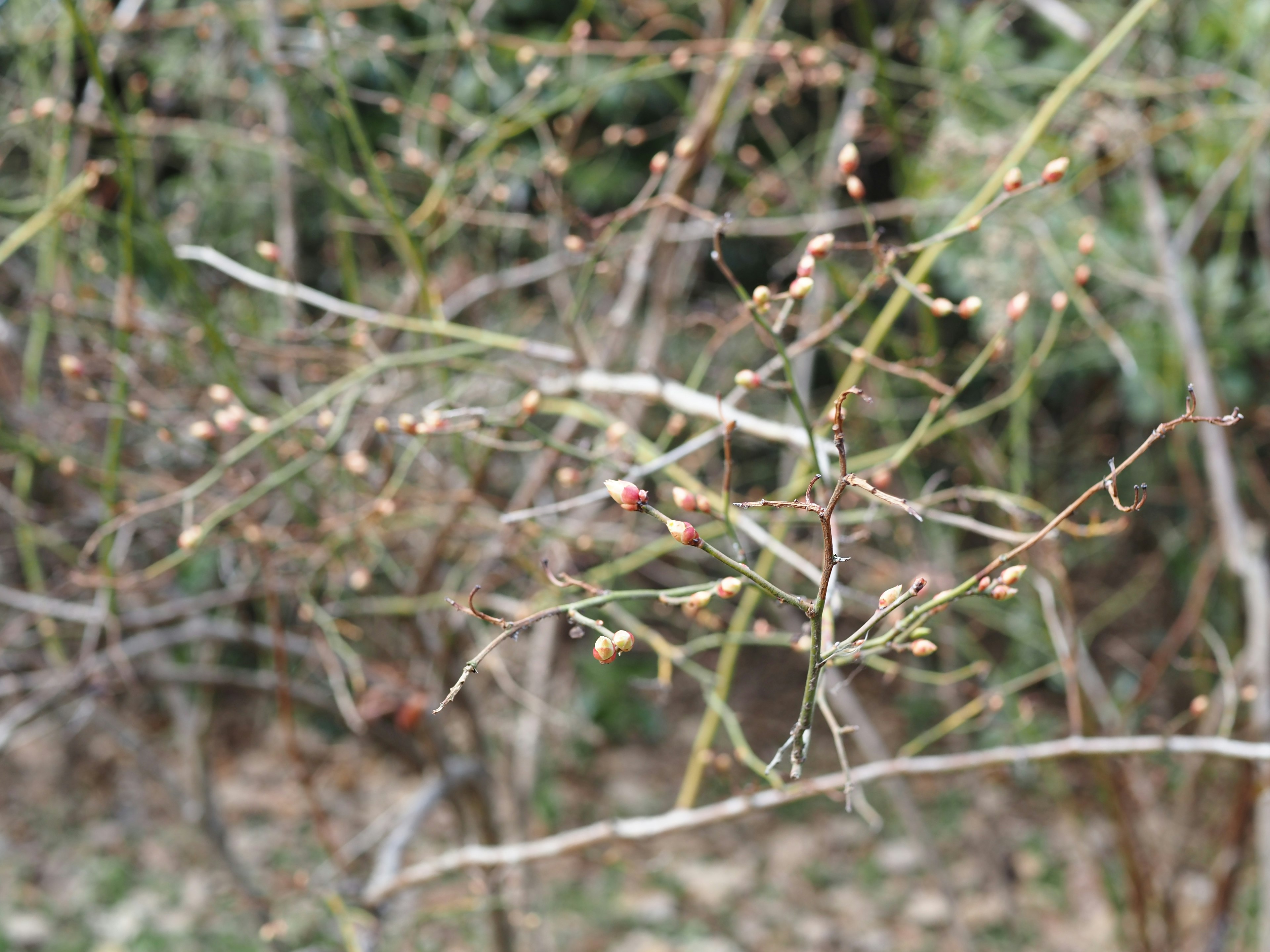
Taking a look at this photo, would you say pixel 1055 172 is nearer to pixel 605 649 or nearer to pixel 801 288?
pixel 801 288

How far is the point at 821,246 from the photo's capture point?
932 millimetres

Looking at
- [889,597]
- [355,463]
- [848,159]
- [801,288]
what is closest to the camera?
[889,597]

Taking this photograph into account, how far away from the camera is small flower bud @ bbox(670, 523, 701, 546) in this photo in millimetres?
610

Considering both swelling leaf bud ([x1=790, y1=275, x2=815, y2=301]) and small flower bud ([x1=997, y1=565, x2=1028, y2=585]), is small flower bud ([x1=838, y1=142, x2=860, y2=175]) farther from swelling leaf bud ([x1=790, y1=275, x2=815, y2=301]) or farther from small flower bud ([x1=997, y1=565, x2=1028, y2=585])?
small flower bud ([x1=997, y1=565, x2=1028, y2=585])

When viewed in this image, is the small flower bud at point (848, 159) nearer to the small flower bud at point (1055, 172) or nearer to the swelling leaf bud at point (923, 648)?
the small flower bud at point (1055, 172)

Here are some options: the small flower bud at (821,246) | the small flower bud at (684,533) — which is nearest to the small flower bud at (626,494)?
the small flower bud at (684,533)

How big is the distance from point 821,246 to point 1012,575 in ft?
1.19

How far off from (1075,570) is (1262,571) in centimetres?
302

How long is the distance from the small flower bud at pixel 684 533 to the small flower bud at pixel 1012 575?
0.86 feet

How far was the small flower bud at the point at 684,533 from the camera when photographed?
61 cm

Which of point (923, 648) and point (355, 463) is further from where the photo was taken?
point (355, 463)

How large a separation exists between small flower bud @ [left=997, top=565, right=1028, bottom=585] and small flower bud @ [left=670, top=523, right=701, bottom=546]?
261 mm

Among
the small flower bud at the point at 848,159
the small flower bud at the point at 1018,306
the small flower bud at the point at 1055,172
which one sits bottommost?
the small flower bud at the point at 1018,306

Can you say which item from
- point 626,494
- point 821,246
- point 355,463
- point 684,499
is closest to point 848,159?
point 821,246
